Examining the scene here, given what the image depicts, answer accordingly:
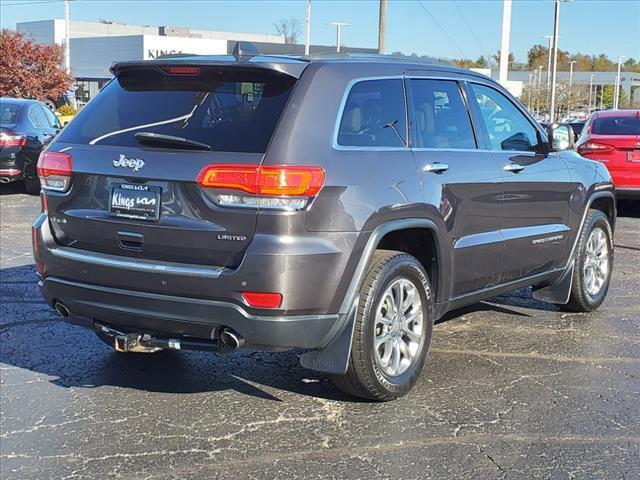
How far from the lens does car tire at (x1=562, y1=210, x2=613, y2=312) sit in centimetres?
638

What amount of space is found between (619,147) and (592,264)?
5.94 m

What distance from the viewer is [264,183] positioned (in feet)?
12.4

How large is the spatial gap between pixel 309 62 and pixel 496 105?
6.22ft

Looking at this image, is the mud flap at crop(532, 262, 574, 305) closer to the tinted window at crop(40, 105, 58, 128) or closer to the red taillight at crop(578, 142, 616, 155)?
the red taillight at crop(578, 142, 616, 155)

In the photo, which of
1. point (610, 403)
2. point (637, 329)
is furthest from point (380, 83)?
point (637, 329)

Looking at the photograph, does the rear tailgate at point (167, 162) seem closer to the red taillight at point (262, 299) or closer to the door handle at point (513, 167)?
the red taillight at point (262, 299)

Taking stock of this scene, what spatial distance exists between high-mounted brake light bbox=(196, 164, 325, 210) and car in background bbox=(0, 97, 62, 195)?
403 inches

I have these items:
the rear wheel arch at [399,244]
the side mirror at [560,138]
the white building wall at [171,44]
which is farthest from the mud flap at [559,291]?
the white building wall at [171,44]

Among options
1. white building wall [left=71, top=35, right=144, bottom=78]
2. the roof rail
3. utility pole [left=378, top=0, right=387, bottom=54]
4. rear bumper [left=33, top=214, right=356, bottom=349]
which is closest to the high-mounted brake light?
rear bumper [left=33, top=214, right=356, bottom=349]

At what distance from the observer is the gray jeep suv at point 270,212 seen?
12.6ft

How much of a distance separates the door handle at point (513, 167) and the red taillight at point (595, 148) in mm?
7207

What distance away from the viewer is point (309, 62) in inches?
166

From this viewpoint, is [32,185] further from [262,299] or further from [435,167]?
[262,299]

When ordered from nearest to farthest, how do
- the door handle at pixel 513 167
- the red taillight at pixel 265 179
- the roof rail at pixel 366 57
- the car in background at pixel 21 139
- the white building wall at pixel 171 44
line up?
the red taillight at pixel 265 179
the roof rail at pixel 366 57
the door handle at pixel 513 167
the car in background at pixel 21 139
the white building wall at pixel 171 44
